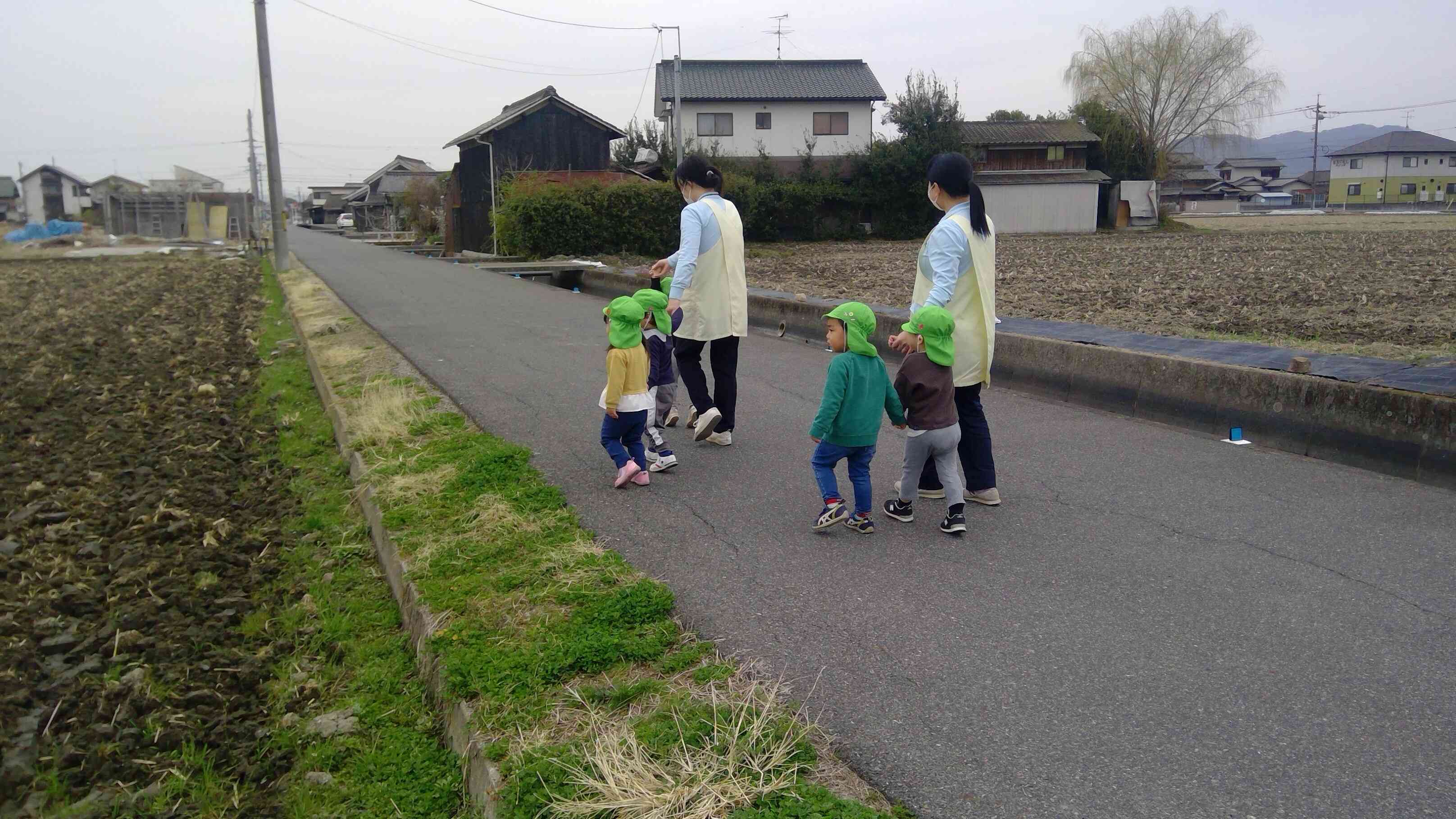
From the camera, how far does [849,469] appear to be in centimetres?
473

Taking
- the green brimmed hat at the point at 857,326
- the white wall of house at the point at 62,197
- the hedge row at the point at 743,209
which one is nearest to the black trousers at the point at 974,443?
the green brimmed hat at the point at 857,326

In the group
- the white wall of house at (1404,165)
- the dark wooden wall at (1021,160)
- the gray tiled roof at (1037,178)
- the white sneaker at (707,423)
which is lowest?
the white sneaker at (707,423)

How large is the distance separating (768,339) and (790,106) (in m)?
33.6

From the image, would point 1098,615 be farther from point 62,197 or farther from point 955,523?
point 62,197

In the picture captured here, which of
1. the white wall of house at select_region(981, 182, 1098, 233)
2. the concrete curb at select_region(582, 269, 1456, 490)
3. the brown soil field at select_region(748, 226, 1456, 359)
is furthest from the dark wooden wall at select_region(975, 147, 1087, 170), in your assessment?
the concrete curb at select_region(582, 269, 1456, 490)

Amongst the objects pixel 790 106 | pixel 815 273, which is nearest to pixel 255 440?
pixel 815 273

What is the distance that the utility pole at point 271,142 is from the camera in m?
23.7

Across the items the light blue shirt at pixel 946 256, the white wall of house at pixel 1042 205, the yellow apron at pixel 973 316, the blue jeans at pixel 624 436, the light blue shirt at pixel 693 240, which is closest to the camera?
the light blue shirt at pixel 946 256

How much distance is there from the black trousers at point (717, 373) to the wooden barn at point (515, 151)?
27484 millimetres

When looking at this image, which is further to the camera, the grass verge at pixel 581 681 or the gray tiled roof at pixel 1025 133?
the gray tiled roof at pixel 1025 133

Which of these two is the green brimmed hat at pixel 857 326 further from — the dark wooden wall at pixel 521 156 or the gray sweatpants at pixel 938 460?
the dark wooden wall at pixel 521 156

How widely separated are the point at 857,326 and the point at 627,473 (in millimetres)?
1582

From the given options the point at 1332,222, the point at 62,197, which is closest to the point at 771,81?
the point at 1332,222

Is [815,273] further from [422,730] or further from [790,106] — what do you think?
[790,106]
